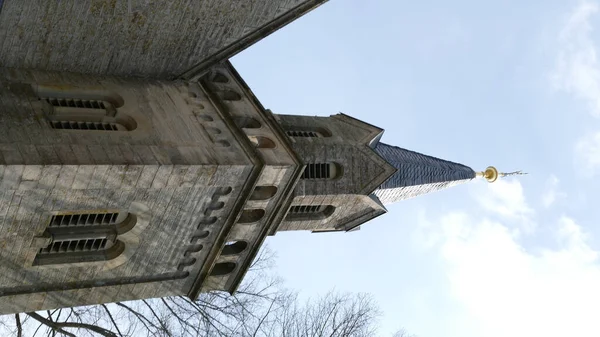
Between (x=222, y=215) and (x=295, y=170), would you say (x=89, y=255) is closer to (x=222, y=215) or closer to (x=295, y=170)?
(x=222, y=215)

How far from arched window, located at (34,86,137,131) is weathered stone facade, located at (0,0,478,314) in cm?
3

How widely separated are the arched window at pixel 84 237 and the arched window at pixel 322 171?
6.92 m

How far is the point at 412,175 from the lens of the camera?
2623 cm

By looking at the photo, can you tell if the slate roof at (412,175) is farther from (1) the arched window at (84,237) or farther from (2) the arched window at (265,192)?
(1) the arched window at (84,237)

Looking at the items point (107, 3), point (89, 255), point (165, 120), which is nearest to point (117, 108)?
point (165, 120)

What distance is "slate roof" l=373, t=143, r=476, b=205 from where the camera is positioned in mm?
25469

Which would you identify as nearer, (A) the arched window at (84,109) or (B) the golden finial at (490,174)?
(A) the arched window at (84,109)

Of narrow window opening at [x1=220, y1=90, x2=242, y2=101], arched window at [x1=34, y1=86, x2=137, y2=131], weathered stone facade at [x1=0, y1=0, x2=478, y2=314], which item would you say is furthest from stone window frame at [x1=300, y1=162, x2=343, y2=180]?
arched window at [x1=34, y1=86, x2=137, y2=131]

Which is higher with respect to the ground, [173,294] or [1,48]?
[1,48]

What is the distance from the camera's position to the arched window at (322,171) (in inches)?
907

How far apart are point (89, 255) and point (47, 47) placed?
15.7 ft

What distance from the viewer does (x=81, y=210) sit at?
15.8m

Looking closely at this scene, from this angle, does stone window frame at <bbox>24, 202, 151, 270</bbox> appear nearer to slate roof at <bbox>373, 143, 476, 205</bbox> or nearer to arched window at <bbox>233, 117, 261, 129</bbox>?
arched window at <bbox>233, 117, 261, 129</bbox>

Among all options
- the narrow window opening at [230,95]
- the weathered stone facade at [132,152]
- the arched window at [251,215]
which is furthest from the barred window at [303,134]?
the arched window at [251,215]
